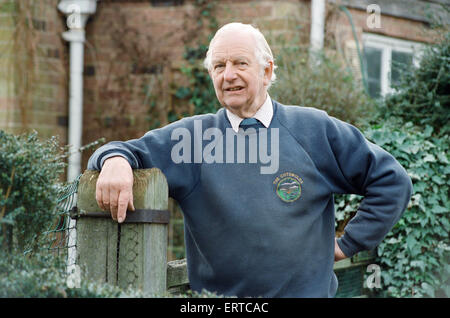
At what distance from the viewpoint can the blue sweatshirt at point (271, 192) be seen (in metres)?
2.40

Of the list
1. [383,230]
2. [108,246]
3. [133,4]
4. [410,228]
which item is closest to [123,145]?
[108,246]

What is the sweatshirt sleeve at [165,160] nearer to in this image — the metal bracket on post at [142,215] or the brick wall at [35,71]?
the metal bracket on post at [142,215]

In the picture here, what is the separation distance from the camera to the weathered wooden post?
219cm

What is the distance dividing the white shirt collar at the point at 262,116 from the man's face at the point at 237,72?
0.7 inches

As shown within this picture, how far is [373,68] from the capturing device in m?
7.91

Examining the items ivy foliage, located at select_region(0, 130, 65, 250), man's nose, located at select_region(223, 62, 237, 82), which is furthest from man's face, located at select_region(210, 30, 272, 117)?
ivy foliage, located at select_region(0, 130, 65, 250)

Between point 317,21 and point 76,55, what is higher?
point 317,21

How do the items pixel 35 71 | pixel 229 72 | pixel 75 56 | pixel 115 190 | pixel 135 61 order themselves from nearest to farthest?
pixel 115 190 < pixel 229 72 < pixel 35 71 < pixel 75 56 < pixel 135 61

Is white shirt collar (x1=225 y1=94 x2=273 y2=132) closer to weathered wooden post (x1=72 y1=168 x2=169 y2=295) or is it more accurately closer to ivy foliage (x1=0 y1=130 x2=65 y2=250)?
weathered wooden post (x1=72 y1=168 x2=169 y2=295)

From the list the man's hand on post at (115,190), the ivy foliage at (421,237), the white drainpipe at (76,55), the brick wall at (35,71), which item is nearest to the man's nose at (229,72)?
the man's hand on post at (115,190)

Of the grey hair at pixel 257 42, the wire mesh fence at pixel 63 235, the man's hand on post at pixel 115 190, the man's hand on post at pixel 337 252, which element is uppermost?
the grey hair at pixel 257 42

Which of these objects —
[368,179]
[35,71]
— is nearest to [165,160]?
[368,179]

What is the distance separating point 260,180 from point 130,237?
56 centimetres

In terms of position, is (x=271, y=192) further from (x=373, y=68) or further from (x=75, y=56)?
(x=373, y=68)
